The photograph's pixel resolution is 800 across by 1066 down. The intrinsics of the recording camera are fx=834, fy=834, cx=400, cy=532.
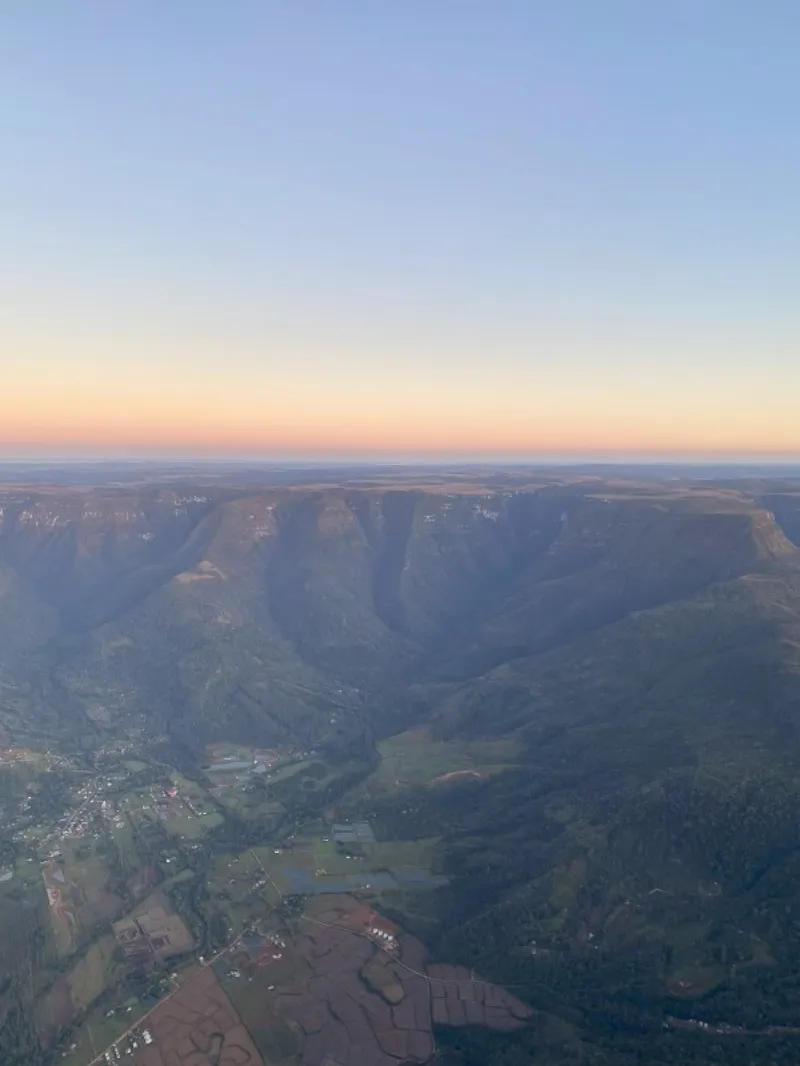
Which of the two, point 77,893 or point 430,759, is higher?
point 430,759

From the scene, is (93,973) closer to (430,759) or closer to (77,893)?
(77,893)

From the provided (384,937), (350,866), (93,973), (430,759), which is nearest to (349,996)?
(384,937)

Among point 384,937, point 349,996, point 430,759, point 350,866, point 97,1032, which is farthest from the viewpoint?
point 430,759


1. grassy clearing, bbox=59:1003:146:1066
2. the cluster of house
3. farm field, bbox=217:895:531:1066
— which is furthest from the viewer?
the cluster of house

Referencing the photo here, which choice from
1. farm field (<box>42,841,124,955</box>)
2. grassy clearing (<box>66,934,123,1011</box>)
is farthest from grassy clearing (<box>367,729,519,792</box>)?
grassy clearing (<box>66,934,123,1011</box>)

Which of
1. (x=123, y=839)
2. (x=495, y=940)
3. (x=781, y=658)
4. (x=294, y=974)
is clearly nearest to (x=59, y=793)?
(x=123, y=839)

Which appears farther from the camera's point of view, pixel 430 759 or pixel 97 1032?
pixel 430 759

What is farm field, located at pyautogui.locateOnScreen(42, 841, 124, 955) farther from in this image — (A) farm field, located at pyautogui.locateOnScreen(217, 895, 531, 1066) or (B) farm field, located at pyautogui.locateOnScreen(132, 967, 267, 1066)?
(A) farm field, located at pyautogui.locateOnScreen(217, 895, 531, 1066)

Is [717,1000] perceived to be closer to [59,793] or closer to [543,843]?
[543,843]

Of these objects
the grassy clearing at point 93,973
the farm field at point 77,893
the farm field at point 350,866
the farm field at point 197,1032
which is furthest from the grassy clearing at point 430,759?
the farm field at point 197,1032
